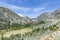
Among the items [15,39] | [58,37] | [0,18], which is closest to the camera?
[58,37]

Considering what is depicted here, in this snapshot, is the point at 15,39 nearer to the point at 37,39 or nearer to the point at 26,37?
the point at 26,37

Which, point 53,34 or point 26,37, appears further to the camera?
point 26,37

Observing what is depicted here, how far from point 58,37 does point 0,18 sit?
572 feet

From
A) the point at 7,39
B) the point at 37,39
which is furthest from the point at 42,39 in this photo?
the point at 7,39

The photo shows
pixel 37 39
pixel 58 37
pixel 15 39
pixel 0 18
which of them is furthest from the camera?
pixel 0 18

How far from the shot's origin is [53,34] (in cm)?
2198

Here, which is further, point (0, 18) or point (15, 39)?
point (0, 18)

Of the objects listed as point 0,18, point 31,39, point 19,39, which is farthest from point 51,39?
point 0,18

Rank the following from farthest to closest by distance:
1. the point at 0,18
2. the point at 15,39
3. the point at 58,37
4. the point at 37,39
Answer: the point at 0,18, the point at 15,39, the point at 37,39, the point at 58,37

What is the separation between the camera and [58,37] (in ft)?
69.3

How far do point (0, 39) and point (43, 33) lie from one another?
19.6 feet

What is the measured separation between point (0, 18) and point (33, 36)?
17123 centimetres

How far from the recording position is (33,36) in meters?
23.8

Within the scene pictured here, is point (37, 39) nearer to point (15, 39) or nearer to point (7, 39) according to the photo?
point (15, 39)
